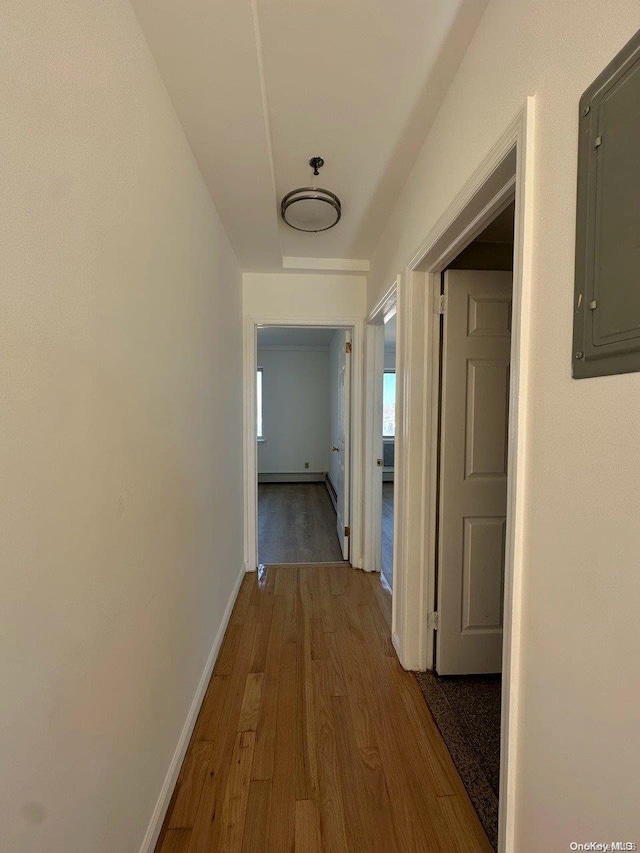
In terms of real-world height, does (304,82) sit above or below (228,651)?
above

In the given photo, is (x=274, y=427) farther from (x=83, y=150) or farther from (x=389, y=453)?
(x=83, y=150)

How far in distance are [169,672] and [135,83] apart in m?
1.84

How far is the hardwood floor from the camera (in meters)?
1.21

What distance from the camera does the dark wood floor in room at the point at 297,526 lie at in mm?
3486

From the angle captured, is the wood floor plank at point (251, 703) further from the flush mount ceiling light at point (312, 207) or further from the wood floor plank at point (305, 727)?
the flush mount ceiling light at point (312, 207)

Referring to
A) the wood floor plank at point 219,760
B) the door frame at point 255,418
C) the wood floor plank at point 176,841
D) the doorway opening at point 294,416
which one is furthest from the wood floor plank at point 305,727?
the doorway opening at point 294,416

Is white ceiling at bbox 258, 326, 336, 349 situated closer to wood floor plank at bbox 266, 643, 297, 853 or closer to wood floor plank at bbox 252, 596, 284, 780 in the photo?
wood floor plank at bbox 252, 596, 284, 780

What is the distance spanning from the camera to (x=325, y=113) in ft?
4.88

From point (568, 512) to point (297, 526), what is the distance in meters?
3.76

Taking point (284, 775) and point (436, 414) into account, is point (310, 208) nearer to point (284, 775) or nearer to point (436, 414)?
point (436, 414)

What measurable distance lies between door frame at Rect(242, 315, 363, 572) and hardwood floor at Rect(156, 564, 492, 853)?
2.83ft

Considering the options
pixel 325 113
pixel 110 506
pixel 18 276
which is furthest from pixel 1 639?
pixel 325 113

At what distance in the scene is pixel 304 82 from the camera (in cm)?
134

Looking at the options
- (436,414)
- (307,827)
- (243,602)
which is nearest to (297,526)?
(243,602)
